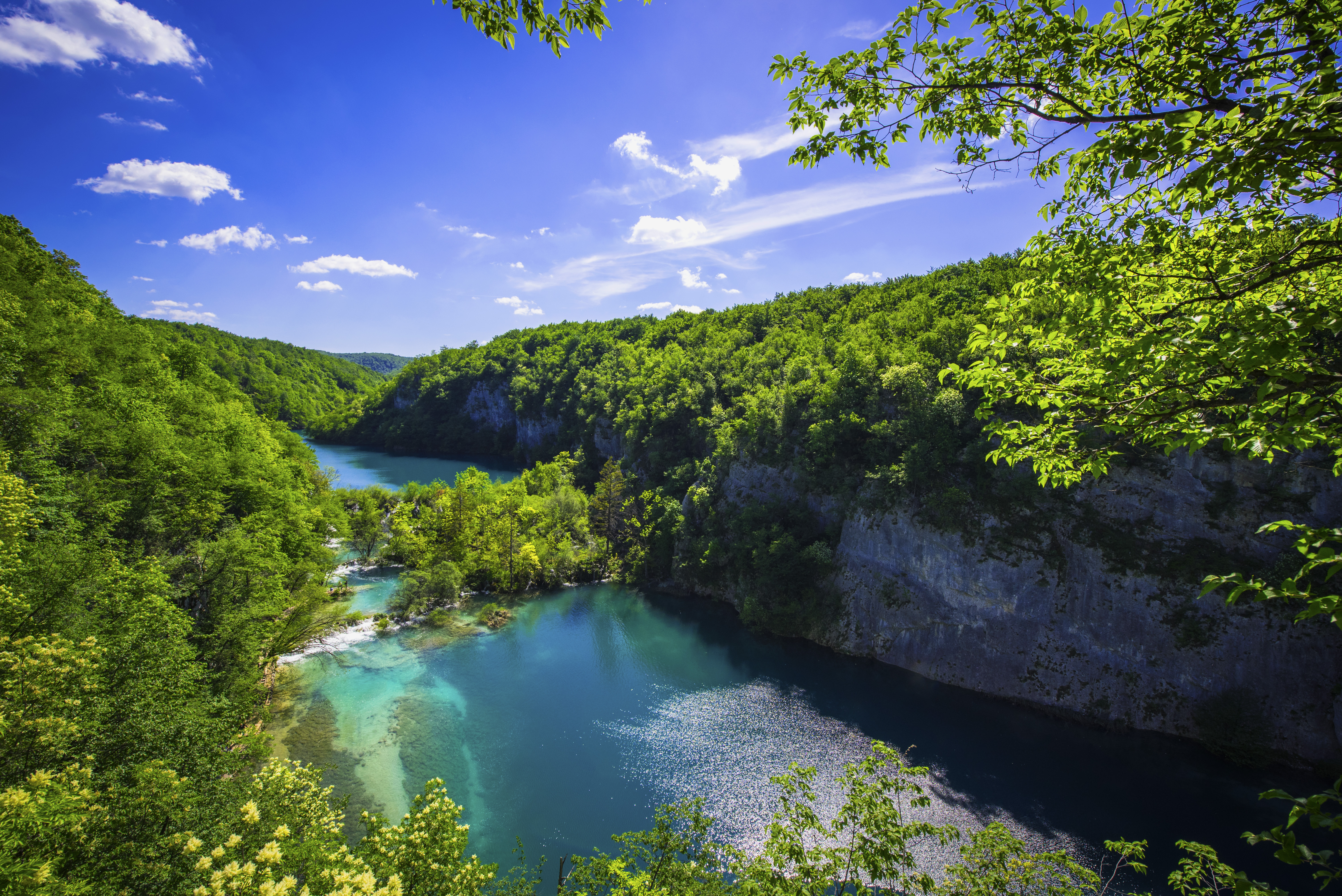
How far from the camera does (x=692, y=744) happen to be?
19.7m

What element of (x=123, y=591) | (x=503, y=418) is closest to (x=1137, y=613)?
(x=123, y=591)

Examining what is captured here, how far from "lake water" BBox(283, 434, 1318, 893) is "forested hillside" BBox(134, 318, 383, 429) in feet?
168

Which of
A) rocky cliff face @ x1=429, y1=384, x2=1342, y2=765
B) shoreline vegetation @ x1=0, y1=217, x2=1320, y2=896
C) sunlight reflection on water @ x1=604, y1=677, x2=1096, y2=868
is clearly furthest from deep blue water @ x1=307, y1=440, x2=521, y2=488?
rocky cliff face @ x1=429, y1=384, x2=1342, y2=765

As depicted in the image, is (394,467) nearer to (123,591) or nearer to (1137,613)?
(123,591)

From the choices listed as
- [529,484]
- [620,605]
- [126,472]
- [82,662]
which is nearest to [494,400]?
[529,484]

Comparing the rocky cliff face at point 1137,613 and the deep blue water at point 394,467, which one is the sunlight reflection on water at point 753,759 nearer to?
the rocky cliff face at point 1137,613

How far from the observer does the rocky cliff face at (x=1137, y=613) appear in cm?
1803

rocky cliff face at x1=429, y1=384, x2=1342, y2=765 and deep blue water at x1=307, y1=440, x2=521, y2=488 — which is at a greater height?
deep blue water at x1=307, y1=440, x2=521, y2=488

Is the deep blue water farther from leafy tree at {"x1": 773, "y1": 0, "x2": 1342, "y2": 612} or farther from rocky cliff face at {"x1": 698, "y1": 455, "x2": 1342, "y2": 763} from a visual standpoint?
leafy tree at {"x1": 773, "y1": 0, "x2": 1342, "y2": 612}

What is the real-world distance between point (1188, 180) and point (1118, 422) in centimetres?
202

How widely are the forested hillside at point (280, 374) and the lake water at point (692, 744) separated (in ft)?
168

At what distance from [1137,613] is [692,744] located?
1753 centimetres

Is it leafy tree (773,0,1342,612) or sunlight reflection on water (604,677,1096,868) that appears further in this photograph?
sunlight reflection on water (604,677,1096,868)

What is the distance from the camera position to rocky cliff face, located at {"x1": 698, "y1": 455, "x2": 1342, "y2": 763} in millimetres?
18031
